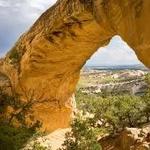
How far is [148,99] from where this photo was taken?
108ft

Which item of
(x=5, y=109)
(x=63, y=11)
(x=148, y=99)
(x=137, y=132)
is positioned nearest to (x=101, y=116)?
(x=148, y=99)

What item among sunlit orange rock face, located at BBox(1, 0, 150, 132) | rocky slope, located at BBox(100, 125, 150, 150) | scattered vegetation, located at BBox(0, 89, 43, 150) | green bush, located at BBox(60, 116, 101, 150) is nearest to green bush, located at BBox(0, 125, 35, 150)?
scattered vegetation, located at BBox(0, 89, 43, 150)

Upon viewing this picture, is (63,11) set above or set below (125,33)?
above

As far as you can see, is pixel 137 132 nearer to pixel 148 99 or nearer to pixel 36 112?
pixel 36 112

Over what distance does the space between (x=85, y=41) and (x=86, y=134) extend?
14.8ft

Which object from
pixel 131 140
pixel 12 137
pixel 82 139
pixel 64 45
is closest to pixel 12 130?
pixel 12 137

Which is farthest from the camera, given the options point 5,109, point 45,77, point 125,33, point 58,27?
point 45,77

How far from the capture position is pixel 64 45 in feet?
55.5

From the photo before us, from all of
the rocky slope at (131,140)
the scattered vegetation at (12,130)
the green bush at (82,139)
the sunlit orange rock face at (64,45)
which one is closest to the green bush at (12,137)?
the scattered vegetation at (12,130)

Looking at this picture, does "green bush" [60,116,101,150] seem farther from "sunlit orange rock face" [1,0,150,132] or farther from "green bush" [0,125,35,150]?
"green bush" [0,125,35,150]

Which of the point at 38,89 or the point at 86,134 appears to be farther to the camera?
the point at 38,89

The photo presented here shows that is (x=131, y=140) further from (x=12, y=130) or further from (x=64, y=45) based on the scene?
(x=12, y=130)

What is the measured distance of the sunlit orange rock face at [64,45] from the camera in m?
10.3

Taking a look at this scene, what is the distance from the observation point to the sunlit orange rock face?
10273 mm
